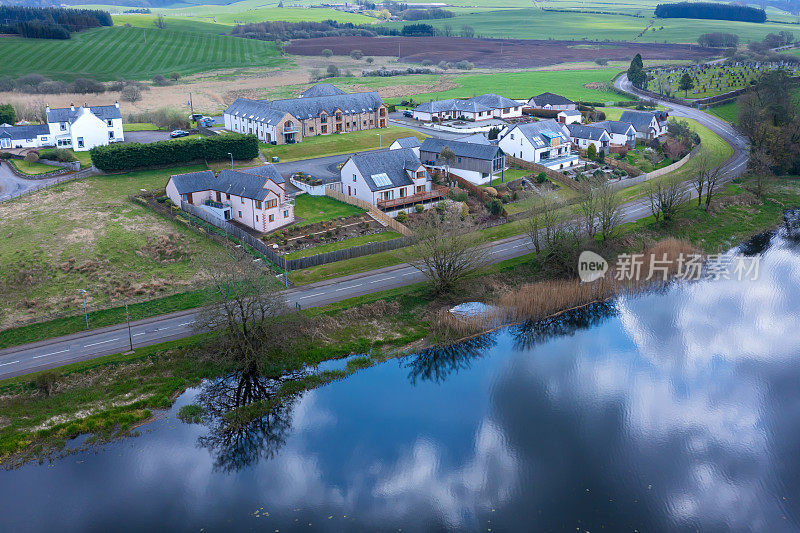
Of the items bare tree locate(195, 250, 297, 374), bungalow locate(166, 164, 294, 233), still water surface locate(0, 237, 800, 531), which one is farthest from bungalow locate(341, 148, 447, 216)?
bare tree locate(195, 250, 297, 374)

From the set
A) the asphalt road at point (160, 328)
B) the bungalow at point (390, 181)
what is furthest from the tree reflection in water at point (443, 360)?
the bungalow at point (390, 181)

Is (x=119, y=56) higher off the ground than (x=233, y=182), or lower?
higher

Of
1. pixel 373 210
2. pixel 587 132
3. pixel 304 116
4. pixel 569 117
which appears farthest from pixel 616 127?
pixel 373 210

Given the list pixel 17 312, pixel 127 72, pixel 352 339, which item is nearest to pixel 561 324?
pixel 352 339

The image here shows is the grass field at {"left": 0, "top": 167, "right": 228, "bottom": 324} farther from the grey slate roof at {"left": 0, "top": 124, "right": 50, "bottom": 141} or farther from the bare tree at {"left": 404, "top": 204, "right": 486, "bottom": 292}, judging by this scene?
the grey slate roof at {"left": 0, "top": 124, "right": 50, "bottom": 141}

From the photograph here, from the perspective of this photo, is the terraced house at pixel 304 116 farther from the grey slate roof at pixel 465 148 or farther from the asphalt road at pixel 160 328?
the asphalt road at pixel 160 328

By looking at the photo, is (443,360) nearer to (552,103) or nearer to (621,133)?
(621,133)
